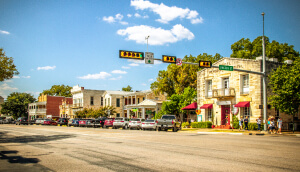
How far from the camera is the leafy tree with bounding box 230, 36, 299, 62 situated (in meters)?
49.2

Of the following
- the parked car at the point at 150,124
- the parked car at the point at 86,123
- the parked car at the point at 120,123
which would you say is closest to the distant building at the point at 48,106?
the parked car at the point at 86,123

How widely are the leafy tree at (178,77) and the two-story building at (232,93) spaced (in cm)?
741

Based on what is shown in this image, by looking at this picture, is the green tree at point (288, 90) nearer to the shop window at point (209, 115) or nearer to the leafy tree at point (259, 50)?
the shop window at point (209, 115)

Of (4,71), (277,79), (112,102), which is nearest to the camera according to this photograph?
(4,71)

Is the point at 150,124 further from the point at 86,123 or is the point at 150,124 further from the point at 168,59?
the point at 86,123

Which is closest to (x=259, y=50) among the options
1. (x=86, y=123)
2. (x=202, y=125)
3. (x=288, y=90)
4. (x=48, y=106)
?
(x=202, y=125)

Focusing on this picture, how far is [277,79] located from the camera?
28.0 metres

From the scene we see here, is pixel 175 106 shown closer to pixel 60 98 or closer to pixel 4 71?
pixel 4 71

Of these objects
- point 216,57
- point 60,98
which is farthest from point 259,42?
point 60,98

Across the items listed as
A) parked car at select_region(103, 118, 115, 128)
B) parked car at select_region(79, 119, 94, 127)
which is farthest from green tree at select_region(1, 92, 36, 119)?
parked car at select_region(103, 118, 115, 128)

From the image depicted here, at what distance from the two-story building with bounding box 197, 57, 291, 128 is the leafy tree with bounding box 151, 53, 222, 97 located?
24.3 ft

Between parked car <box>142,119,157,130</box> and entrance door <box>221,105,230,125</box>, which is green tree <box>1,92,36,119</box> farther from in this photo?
entrance door <box>221,105,230,125</box>

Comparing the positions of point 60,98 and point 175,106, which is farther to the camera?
point 60,98

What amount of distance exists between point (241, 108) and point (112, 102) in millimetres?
37174
